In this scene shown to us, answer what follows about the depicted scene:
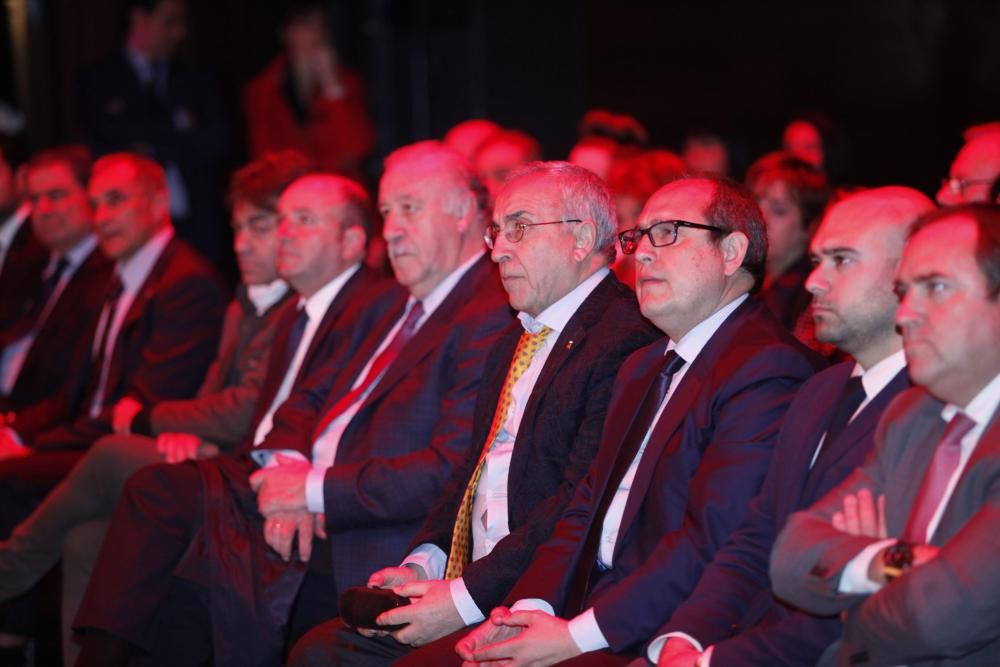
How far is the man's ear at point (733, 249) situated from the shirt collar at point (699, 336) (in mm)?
99

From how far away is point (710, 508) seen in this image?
2.78 m

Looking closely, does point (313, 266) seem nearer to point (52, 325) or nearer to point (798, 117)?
point (52, 325)

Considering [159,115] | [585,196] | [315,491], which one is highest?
[159,115]

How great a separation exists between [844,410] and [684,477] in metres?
0.39

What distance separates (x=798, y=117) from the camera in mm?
6199

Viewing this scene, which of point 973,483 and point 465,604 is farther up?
point 973,483

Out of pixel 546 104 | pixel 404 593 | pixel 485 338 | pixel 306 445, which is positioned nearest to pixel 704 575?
pixel 404 593

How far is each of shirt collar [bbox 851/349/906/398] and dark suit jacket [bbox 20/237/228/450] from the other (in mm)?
3064

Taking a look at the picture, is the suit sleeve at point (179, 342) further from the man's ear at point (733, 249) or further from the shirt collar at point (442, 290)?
the man's ear at point (733, 249)

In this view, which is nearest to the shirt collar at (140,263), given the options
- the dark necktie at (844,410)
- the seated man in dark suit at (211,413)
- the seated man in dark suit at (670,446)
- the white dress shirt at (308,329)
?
the seated man in dark suit at (211,413)

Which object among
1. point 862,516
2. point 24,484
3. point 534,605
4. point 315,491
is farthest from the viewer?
point 24,484

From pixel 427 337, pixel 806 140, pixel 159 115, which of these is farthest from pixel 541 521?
pixel 159 115

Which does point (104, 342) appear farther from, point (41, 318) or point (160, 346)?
point (41, 318)

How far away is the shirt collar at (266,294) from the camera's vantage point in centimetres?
507
